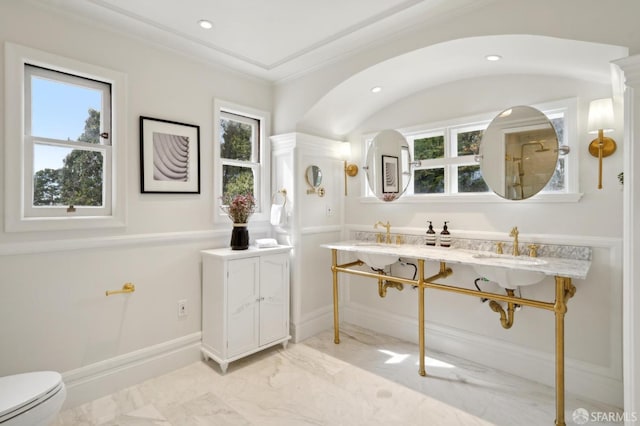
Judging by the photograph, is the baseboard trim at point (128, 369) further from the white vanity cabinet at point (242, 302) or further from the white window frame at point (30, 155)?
the white window frame at point (30, 155)

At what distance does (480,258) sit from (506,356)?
0.85 metres

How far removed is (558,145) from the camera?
228cm

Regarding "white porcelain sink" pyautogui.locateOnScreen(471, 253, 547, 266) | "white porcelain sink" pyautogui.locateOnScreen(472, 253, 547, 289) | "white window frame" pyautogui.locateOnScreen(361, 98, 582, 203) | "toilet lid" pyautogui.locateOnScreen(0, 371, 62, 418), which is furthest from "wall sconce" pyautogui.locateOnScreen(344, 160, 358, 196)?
"toilet lid" pyautogui.locateOnScreen(0, 371, 62, 418)

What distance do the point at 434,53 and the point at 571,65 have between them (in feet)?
2.75

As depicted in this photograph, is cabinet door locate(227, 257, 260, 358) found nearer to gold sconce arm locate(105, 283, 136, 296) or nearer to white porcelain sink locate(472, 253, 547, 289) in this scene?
gold sconce arm locate(105, 283, 136, 296)

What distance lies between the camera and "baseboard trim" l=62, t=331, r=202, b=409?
2123 mm

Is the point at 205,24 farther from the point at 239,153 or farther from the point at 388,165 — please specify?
the point at 388,165

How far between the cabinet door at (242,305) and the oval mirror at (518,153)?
200cm

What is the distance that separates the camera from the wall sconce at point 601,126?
6.64ft

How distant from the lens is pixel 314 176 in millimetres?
3232

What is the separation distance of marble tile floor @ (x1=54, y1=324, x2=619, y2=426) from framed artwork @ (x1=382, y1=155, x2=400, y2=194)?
57.9 inches

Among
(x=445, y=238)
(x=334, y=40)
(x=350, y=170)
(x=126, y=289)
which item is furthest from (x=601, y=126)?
(x=126, y=289)

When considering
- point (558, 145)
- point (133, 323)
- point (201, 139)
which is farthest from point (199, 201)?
point (558, 145)

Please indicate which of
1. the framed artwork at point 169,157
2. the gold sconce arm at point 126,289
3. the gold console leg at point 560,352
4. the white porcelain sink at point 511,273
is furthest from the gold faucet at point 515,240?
the gold sconce arm at point 126,289
